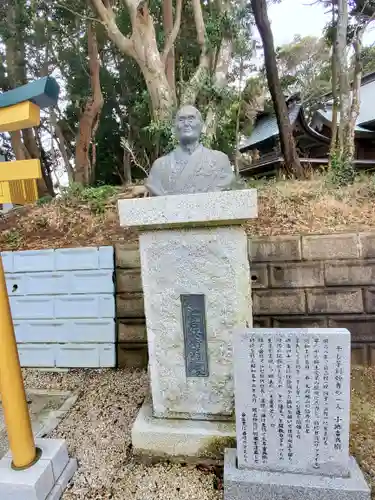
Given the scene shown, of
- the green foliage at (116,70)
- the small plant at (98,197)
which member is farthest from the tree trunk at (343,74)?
the small plant at (98,197)

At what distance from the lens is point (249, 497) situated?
6.05ft

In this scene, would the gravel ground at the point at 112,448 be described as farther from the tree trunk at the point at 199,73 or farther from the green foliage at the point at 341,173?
the tree trunk at the point at 199,73

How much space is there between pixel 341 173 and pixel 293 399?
13.4 feet

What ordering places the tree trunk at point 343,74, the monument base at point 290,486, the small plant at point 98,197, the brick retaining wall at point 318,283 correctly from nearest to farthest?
the monument base at point 290,486 < the brick retaining wall at point 318,283 < the small plant at point 98,197 < the tree trunk at point 343,74

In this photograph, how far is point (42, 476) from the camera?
1938 millimetres

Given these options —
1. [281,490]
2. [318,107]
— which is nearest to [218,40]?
[281,490]

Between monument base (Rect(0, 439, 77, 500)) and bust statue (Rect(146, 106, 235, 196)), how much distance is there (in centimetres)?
174

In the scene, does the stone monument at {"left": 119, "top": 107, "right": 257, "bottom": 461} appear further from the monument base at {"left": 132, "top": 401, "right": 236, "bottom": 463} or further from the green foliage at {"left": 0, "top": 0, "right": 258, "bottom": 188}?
the green foliage at {"left": 0, "top": 0, "right": 258, "bottom": 188}

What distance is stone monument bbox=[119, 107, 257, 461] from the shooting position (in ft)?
6.77

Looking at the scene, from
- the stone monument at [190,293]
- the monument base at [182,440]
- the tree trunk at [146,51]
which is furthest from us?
the tree trunk at [146,51]

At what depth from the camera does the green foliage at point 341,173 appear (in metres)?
4.92

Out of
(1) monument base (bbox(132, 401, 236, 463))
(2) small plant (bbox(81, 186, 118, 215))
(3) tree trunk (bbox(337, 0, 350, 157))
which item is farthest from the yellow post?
(3) tree trunk (bbox(337, 0, 350, 157))

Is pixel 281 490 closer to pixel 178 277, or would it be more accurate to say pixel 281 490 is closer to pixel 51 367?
pixel 178 277

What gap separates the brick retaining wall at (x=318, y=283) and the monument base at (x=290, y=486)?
1620mm
